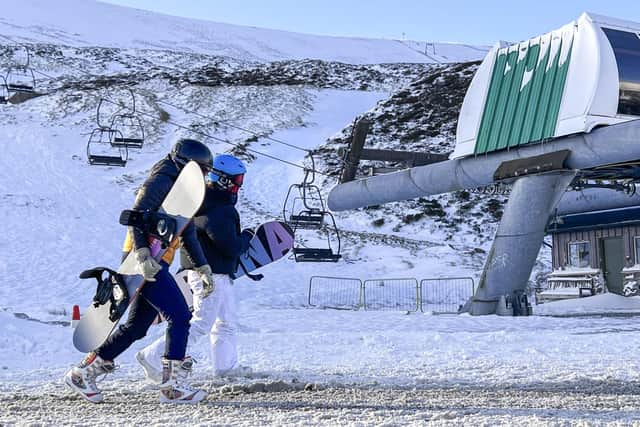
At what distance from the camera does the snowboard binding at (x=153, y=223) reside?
15.8ft

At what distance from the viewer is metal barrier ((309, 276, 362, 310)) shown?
21.6 metres

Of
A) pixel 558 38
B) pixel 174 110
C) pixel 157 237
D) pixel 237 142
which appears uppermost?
pixel 174 110

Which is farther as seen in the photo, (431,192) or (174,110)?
(174,110)

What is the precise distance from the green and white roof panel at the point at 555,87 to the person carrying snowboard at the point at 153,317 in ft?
31.3

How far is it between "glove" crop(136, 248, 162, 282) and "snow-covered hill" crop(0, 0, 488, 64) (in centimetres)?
6539

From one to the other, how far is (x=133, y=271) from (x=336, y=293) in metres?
18.0

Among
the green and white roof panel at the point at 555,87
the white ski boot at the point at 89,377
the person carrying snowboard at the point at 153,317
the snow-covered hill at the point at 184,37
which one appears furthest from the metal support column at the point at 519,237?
the snow-covered hill at the point at 184,37

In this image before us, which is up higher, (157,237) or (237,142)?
(237,142)

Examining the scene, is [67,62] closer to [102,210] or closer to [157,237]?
[102,210]

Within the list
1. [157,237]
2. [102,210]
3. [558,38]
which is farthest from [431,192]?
[102,210]

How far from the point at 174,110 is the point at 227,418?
43.7 meters

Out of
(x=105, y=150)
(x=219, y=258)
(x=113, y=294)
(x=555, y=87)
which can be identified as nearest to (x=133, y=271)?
(x=113, y=294)

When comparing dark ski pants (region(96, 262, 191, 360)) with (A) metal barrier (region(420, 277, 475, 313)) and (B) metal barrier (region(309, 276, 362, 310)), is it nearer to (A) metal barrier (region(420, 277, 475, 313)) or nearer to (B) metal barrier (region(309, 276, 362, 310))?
(B) metal barrier (region(309, 276, 362, 310))

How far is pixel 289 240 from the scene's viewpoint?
8234 millimetres
